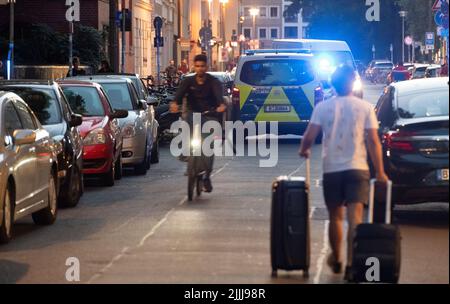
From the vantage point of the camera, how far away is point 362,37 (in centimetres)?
11562

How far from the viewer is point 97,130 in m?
21.0

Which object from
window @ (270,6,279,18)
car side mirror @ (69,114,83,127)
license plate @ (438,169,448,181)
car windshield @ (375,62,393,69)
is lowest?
license plate @ (438,169,448,181)

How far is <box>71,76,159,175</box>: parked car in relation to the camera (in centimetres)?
2330

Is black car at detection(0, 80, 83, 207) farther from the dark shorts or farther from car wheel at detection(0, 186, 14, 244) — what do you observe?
the dark shorts

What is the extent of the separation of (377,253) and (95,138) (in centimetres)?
1061

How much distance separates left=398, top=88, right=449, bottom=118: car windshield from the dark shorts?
4.03 meters

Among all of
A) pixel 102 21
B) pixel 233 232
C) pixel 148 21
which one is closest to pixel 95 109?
pixel 233 232

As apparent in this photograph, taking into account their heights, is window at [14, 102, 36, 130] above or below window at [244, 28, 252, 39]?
below

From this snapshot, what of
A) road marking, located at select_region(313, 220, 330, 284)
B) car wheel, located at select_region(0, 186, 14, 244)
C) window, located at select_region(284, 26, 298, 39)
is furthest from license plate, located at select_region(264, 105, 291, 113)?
window, located at select_region(284, 26, 298, 39)

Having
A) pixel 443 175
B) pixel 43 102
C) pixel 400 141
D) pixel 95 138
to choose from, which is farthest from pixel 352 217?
pixel 95 138

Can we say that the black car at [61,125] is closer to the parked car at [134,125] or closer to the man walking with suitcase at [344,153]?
the parked car at [134,125]

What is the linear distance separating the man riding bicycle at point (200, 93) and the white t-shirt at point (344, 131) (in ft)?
23.9

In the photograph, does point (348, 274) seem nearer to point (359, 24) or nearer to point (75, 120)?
point (75, 120)
